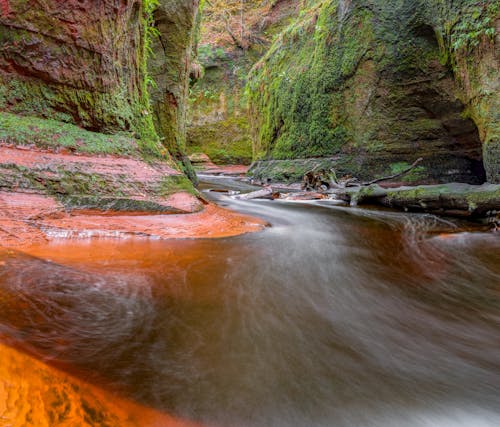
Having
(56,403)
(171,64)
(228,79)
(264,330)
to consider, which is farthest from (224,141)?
(56,403)

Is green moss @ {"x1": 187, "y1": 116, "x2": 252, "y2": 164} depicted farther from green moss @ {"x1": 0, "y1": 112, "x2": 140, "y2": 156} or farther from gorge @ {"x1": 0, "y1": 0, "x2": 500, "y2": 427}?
green moss @ {"x1": 0, "y1": 112, "x2": 140, "y2": 156}

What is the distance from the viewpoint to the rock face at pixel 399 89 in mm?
5477

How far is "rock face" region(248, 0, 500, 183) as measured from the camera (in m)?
5.48

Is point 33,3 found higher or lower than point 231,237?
higher

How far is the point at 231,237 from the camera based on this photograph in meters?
3.30

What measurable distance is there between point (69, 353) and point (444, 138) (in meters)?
Answer: 8.84

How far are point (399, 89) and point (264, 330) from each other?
8.54 meters

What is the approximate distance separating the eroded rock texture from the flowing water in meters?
2.58

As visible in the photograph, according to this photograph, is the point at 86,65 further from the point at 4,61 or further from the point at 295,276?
the point at 295,276

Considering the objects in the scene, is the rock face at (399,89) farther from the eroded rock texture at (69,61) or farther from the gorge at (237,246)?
the eroded rock texture at (69,61)

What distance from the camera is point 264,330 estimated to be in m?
1.52

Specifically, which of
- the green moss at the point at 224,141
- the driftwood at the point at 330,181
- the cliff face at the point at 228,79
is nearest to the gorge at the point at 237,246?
the driftwood at the point at 330,181

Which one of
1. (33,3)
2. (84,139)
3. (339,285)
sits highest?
(33,3)

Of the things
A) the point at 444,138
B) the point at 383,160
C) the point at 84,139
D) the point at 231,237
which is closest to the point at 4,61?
the point at 84,139
